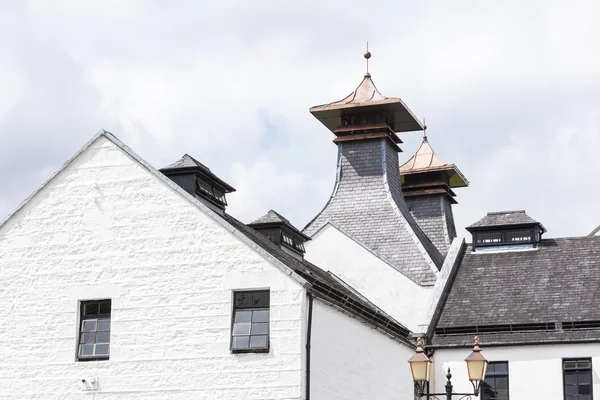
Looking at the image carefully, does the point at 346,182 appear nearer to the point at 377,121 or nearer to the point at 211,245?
the point at 377,121

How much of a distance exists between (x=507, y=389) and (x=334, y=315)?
7377 millimetres

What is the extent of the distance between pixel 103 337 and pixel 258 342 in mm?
3633

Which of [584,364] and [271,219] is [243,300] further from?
[584,364]

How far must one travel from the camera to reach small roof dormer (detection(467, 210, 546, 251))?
35.7 meters

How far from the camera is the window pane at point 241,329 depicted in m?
24.2

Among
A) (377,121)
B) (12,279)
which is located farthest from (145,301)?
(377,121)

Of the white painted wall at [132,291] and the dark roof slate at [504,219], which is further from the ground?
the dark roof slate at [504,219]

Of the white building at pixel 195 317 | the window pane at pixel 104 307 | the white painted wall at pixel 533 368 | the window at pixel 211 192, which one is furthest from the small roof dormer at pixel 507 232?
the window pane at pixel 104 307

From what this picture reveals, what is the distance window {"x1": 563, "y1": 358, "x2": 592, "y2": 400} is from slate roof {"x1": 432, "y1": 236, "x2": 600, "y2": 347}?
65cm

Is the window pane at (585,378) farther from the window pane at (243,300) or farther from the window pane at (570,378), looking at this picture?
the window pane at (243,300)

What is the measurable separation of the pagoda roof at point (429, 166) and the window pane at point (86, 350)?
2449 centimetres

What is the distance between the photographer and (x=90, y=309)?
2562 centimetres

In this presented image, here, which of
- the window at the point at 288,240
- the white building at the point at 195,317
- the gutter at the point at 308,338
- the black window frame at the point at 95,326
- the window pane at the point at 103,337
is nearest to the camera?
the gutter at the point at 308,338

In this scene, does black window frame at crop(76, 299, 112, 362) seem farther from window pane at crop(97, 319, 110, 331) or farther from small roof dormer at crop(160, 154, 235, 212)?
small roof dormer at crop(160, 154, 235, 212)
